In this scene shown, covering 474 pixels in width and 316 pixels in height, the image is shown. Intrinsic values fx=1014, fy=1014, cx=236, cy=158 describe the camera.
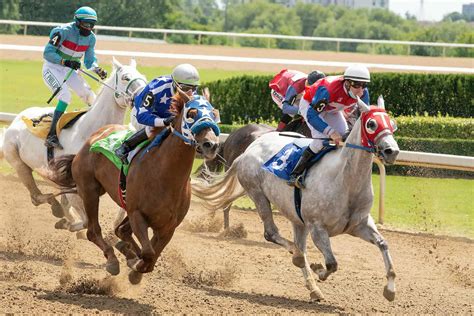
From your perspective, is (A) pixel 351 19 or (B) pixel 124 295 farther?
(A) pixel 351 19

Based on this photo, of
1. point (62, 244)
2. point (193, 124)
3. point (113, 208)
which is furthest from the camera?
point (113, 208)

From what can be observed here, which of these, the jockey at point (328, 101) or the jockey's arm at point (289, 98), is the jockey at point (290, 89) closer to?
the jockey's arm at point (289, 98)

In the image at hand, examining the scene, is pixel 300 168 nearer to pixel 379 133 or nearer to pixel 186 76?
pixel 379 133

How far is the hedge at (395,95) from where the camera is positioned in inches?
672

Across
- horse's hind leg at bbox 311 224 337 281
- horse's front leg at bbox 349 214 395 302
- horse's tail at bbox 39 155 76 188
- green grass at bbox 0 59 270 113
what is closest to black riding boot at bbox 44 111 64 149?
horse's tail at bbox 39 155 76 188

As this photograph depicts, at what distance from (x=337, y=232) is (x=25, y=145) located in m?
3.87

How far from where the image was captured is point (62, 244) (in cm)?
933

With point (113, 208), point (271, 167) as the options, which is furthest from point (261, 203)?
point (113, 208)

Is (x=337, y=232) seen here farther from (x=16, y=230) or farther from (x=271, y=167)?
(x=16, y=230)

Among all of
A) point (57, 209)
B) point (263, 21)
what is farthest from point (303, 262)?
point (263, 21)

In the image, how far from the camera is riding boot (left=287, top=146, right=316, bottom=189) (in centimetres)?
764

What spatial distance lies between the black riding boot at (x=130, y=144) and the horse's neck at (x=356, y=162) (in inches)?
Result: 57.8

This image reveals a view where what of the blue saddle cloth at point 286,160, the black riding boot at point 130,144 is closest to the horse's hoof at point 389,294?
the blue saddle cloth at point 286,160

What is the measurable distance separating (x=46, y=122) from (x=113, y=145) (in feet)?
7.62
